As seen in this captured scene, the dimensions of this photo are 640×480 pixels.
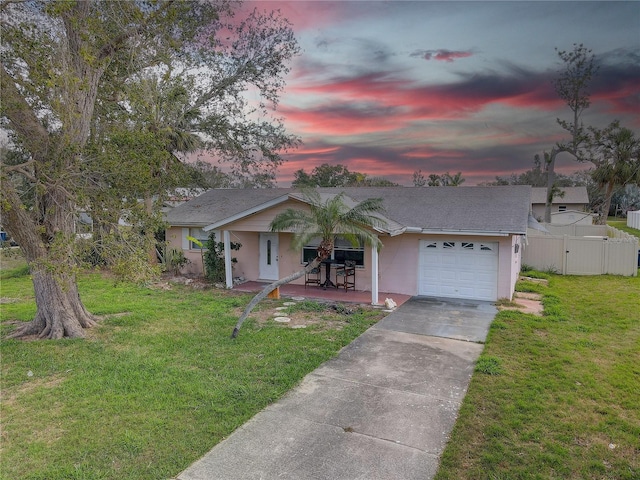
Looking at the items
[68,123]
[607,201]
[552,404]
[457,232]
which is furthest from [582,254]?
[607,201]

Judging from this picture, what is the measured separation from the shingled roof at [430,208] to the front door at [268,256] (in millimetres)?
1547

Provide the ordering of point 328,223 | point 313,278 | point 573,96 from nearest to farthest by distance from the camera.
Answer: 1. point 328,223
2. point 313,278
3. point 573,96

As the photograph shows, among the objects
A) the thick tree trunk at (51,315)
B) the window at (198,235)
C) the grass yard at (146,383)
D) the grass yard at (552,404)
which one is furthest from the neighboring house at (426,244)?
the thick tree trunk at (51,315)

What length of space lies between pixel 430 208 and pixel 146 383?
1071cm

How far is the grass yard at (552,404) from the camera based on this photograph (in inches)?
170

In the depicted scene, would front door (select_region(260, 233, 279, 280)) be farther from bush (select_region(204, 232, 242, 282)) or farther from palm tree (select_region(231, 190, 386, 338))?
palm tree (select_region(231, 190, 386, 338))

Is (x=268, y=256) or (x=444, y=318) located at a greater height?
(x=268, y=256)

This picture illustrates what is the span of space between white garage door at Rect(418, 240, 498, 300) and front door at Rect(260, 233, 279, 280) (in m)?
5.60

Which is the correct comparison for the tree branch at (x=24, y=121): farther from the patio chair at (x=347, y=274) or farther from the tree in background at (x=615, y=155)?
the tree in background at (x=615, y=155)

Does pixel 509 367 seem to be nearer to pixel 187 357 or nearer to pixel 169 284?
pixel 187 357

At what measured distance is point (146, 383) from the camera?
6332mm

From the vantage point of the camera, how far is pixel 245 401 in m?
5.73

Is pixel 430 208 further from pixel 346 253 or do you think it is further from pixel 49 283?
pixel 49 283

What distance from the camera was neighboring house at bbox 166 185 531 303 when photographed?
12008mm
